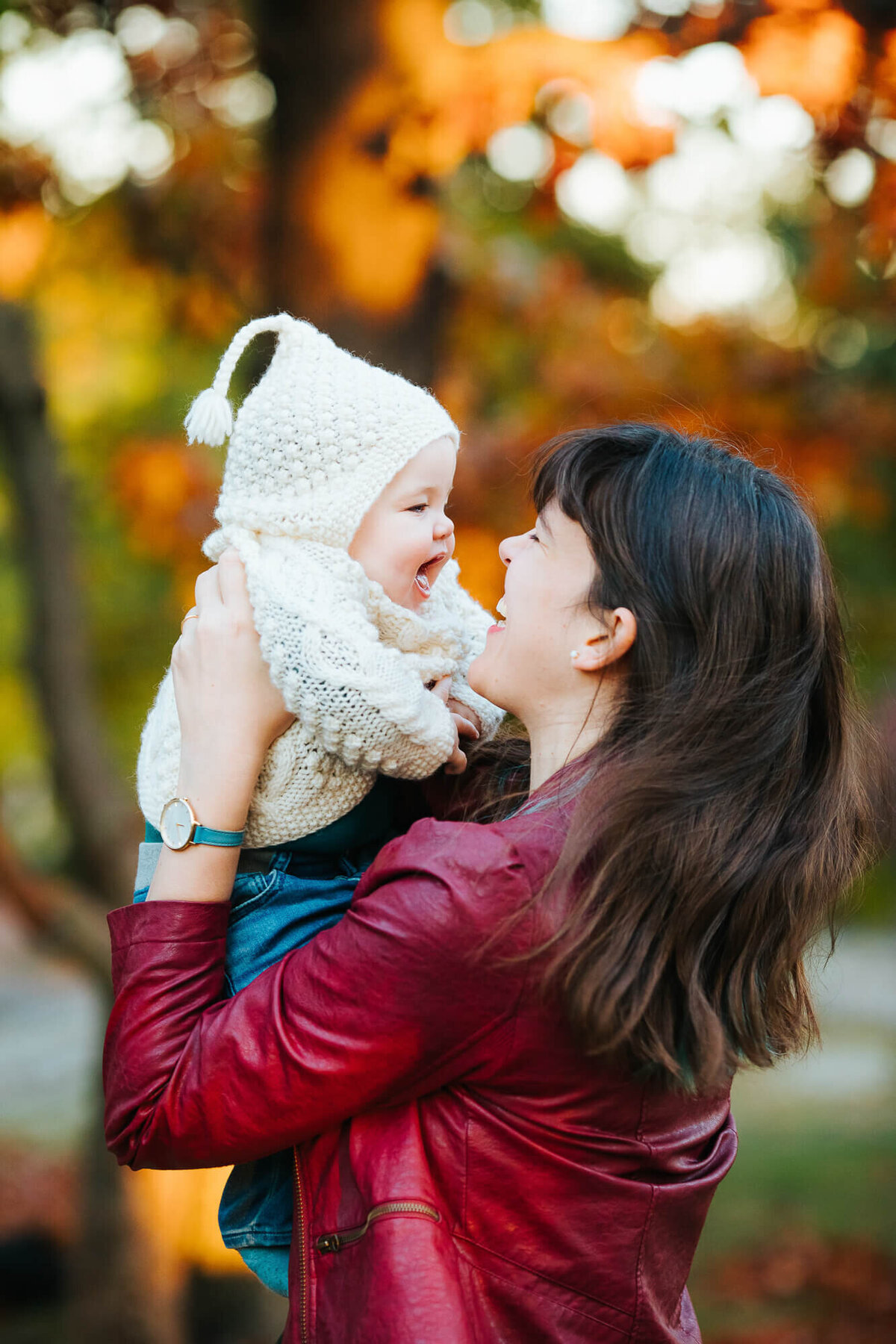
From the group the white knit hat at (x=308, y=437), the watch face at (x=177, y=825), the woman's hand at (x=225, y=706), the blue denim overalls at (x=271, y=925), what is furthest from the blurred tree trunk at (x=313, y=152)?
the watch face at (x=177, y=825)

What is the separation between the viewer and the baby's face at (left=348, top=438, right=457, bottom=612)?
6.16 ft

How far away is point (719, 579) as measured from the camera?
1.64 metres

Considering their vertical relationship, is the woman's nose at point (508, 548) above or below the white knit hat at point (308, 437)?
below

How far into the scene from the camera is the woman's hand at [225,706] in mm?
1710

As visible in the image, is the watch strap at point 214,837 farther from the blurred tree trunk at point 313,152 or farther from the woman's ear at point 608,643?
the blurred tree trunk at point 313,152

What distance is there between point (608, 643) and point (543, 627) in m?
0.10

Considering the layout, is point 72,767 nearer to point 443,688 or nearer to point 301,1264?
point 443,688

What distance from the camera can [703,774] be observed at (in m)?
1.63

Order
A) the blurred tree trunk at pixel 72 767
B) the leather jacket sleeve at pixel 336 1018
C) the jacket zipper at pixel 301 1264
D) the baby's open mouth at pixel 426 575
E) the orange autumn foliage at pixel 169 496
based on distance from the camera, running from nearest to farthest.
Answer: the leather jacket sleeve at pixel 336 1018, the jacket zipper at pixel 301 1264, the baby's open mouth at pixel 426 575, the blurred tree trunk at pixel 72 767, the orange autumn foliage at pixel 169 496

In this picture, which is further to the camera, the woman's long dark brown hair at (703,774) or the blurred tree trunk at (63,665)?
the blurred tree trunk at (63,665)

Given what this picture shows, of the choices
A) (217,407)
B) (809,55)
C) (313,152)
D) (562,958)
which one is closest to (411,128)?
(313,152)

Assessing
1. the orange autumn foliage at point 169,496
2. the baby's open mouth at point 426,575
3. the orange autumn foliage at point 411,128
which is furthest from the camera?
the orange autumn foliage at point 169,496

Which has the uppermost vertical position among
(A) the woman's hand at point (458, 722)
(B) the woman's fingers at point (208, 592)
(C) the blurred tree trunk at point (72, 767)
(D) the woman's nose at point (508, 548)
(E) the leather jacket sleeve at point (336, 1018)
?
(D) the woman's nose at point (508, 548)

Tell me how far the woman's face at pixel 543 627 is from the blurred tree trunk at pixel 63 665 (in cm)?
338
